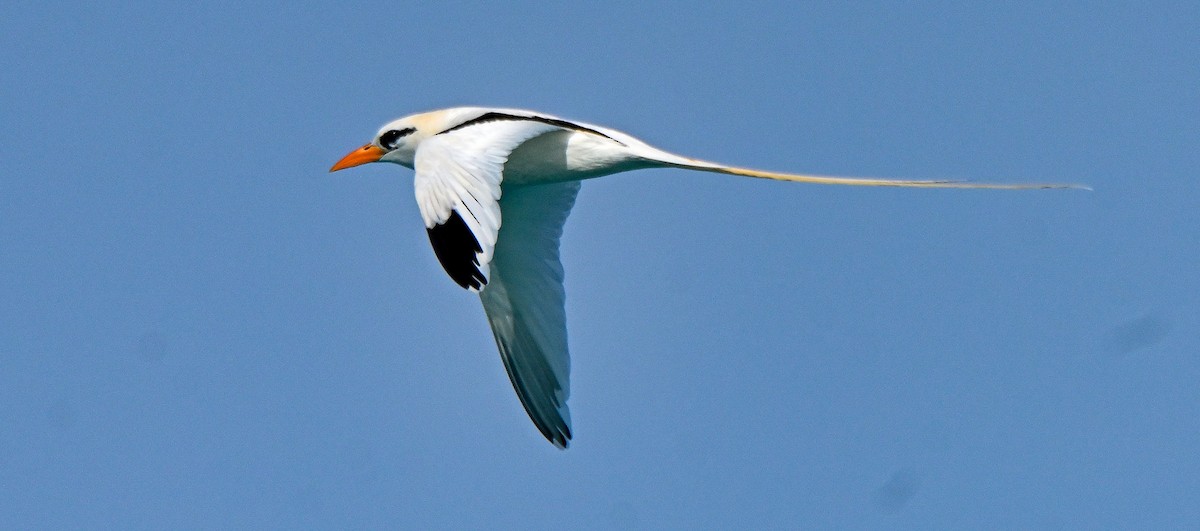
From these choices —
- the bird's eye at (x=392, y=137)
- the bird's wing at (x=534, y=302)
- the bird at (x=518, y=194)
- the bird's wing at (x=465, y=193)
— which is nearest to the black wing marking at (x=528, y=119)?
the bird at (x=518, y=194)

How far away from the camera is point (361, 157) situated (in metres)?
18.2

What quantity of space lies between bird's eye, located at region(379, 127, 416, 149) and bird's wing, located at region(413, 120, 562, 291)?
2.67m

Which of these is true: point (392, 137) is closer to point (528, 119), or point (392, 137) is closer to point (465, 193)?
point (528, 119)

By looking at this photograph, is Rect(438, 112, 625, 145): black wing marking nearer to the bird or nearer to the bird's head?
the bird

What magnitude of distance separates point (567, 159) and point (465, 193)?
9.40 ft

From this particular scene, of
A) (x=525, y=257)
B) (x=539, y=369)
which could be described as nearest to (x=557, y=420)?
(x=539, y=369)

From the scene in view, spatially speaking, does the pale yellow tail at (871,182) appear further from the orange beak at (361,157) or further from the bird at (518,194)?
the orange beak at (361,157)

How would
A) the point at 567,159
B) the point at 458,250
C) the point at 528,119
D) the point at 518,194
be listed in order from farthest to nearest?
the point at 518,194 < the point at 567,159 < the point at 528,119 < the point at 458,250

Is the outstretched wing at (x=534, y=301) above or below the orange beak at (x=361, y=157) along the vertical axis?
below

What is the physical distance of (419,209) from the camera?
529 inches

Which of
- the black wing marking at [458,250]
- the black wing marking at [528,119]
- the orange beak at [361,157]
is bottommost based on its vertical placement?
the black wing marking at [458,250]

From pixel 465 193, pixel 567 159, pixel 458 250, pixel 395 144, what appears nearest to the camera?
pixel 458 250

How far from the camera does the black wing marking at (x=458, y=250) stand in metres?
12.9

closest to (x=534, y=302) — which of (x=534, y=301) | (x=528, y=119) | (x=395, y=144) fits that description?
(x=534, y=301)
